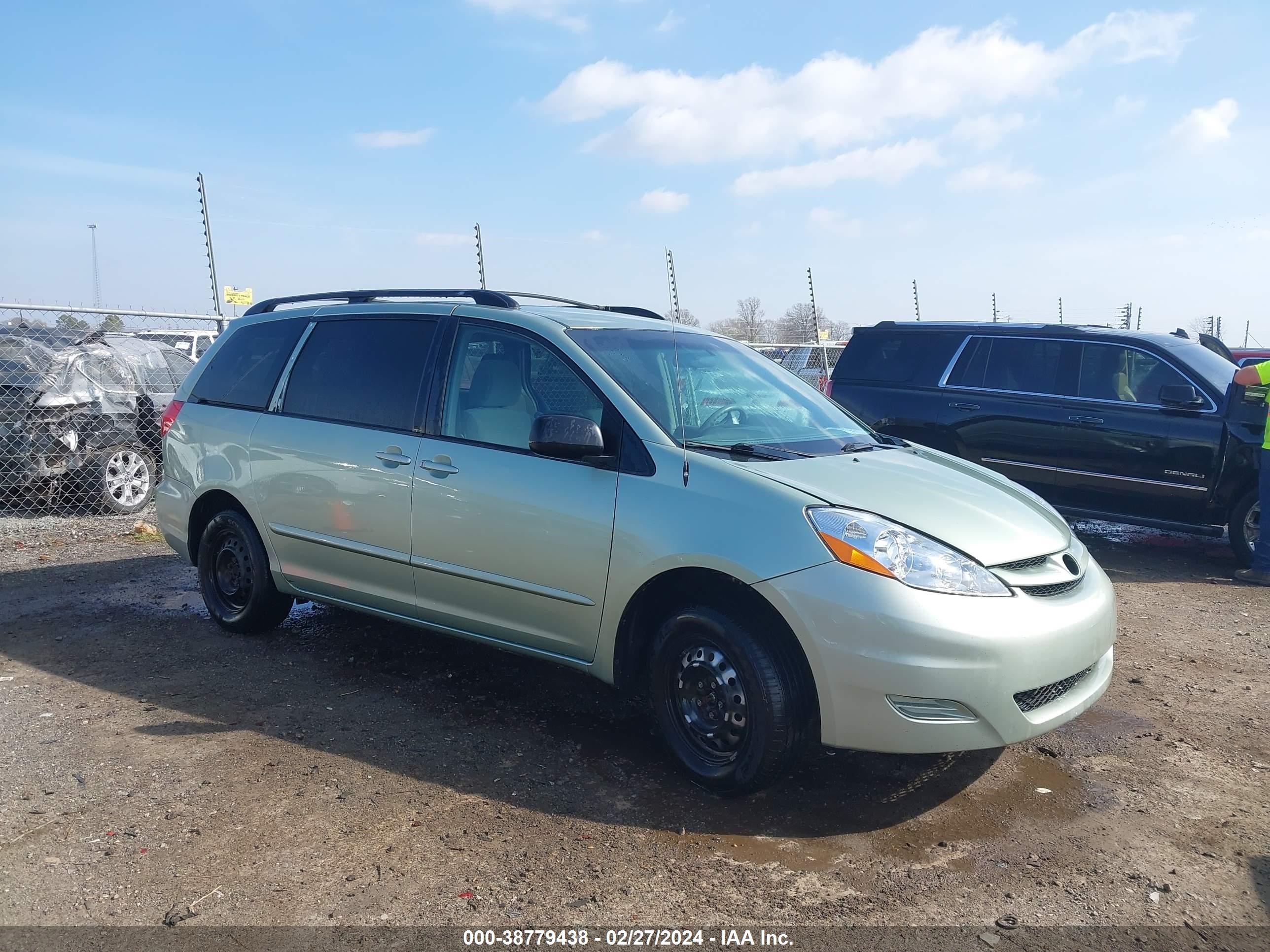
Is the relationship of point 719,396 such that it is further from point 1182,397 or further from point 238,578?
point 1182,397

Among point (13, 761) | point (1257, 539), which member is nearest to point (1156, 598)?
point (1257, 539)

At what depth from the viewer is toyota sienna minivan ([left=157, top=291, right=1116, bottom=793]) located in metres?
3.27

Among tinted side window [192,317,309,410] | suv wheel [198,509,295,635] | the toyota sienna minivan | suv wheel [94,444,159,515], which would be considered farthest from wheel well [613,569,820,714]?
suv wheel [94,444,159,515]

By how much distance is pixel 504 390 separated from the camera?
4.39 metres

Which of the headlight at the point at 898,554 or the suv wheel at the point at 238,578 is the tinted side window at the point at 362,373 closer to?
the suv wheel at the point at 238,578

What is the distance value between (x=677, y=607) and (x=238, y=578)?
121 inches

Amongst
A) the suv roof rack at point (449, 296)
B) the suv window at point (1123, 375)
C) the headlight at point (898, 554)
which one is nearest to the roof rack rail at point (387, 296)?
the suv roof rack at point (449, 296)

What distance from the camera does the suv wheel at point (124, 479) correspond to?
9195mm

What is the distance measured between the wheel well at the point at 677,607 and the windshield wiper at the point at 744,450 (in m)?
0.52

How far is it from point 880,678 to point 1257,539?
5.38m

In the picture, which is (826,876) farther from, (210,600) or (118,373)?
(118,373)

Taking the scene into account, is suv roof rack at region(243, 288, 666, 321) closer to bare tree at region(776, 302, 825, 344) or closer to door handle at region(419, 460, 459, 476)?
door handle at region(419, 460, 459, 476)

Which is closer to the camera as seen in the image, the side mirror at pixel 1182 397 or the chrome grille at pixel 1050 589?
the chrome grille at pixel 1050 589

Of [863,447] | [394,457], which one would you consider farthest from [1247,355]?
[394,457]
